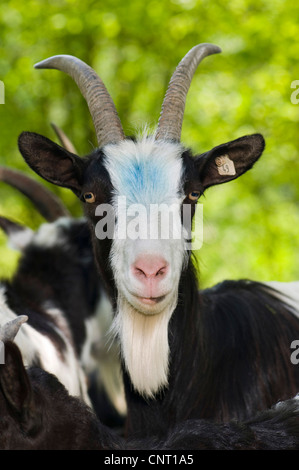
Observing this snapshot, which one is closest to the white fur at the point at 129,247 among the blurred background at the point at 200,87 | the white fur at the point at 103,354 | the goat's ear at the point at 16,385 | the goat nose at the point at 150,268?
the goat nose at the point at 150,268

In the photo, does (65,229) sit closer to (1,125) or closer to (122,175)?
(122,175)

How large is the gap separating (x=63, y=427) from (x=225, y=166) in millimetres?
2215

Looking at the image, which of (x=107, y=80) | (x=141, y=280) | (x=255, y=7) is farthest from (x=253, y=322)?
(x=107, y=80)

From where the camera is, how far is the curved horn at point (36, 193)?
246 inches

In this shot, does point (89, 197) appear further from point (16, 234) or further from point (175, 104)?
point (16, 234)

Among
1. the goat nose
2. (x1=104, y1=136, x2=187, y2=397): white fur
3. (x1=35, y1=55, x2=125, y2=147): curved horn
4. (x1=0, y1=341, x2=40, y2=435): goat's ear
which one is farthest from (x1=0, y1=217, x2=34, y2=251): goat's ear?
(x1=0, y1=341, x2=40, y2=435): goat's ear

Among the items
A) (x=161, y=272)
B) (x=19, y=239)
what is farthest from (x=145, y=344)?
(x=19, y=239)

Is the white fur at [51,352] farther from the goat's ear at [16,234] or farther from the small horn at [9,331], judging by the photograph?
the small horn at [9,331]

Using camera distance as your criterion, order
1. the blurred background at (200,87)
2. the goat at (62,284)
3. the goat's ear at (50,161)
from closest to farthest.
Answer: the goat's ear at (50,161) → the goat at (62,284) → the blurred background at (200,87)

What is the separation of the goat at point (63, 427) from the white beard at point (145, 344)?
1.18 meters

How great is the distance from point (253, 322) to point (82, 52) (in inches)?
236

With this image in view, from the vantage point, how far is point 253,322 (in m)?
4.29

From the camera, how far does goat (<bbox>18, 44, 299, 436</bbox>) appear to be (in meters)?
3.67
